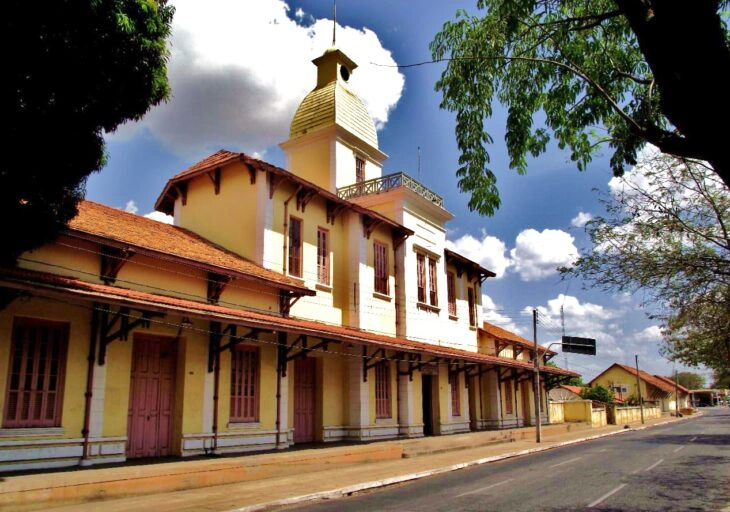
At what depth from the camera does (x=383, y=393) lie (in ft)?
66.7

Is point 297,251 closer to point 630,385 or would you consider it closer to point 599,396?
point 599,396

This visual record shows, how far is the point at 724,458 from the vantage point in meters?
17.5

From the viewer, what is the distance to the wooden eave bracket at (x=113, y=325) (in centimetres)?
1155

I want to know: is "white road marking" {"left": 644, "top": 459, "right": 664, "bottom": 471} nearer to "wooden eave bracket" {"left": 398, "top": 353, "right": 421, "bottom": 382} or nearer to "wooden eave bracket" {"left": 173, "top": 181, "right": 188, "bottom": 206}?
"wooden eave bracket" {"left": 398, "top": 353, "right": 421, "bottom": 382}

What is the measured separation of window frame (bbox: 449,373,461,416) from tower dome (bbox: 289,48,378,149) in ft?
33.9

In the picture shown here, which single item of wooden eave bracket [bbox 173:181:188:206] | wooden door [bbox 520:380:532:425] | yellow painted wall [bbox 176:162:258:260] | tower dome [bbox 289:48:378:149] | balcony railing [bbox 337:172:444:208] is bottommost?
wooden door [bbox 520:380:532:425]

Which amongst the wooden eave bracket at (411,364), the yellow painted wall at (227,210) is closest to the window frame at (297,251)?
the yellow painted wall at (227,210)

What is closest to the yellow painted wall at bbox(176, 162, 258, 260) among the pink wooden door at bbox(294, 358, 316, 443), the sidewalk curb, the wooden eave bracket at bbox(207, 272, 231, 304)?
the wooden eave bracket at bbox(207, 272, 231, 304)

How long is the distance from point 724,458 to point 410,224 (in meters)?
12.3

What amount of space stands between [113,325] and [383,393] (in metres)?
10.6

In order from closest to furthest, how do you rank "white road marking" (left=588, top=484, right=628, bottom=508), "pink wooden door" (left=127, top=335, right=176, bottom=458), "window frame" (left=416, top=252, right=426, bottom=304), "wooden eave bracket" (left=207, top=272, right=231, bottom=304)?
"white road marking" (left=588, top=484, right=628, bottom=508) < "pink wooden door" (left=127, top=335, right=176, bottom=458) < "wooden eave bracket" (left=207, top=272, right=231, bottom=304) < "window frame" (left=416, top=252, right=426, bottom=304)

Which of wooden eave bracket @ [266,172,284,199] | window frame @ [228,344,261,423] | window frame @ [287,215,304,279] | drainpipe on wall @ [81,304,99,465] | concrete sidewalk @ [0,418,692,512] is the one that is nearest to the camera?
concrete sidewalk @ [0,418,692,512]

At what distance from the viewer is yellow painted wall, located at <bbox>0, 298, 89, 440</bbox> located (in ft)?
33.8

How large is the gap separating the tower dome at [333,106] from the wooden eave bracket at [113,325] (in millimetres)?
13826
